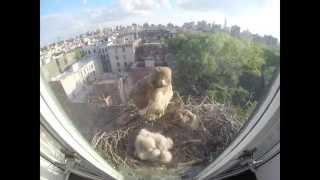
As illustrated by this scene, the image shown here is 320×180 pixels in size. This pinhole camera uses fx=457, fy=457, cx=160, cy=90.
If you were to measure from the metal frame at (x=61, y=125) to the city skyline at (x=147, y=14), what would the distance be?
24cm

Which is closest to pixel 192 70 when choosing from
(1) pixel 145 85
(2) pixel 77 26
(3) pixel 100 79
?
(1) pixel 145 85

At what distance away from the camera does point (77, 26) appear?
1.92 meters

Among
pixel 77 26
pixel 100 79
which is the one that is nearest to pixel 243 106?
pixel 100 79

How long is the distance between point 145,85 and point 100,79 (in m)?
0.19

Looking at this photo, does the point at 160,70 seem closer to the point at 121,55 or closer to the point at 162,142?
the point at 121,55

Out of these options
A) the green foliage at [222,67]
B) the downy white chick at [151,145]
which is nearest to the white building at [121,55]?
the green foliage at [222,67]

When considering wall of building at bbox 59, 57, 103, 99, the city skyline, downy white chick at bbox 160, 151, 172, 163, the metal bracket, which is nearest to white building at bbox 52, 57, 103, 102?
wall of building at bbox 59, 57, 103, 99

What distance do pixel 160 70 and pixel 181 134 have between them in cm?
29

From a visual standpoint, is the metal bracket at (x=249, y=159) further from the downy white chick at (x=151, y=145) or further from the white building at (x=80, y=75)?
the white building at (x=80, y=75)
